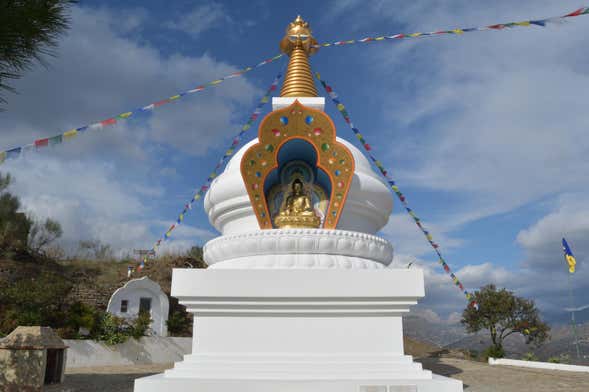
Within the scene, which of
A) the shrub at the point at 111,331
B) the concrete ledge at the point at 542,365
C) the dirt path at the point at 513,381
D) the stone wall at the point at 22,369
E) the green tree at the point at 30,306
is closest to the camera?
the stone wall at the point at 22,369

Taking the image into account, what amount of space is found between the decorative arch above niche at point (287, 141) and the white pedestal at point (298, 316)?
1.55 metres

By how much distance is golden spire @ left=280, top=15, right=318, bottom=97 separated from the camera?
324 inches

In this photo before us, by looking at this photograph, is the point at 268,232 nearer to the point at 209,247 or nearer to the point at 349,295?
the point at 209,247

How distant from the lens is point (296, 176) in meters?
6.59

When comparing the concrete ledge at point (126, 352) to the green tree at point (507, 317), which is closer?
the concrete ledge at point (126, 352)

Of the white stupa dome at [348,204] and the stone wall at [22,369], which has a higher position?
the white stupa dome at [348,204]

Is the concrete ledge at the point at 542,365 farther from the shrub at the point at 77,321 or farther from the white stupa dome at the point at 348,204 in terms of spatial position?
the shrub at the point at 77,321

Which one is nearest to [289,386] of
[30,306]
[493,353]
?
[30,306]

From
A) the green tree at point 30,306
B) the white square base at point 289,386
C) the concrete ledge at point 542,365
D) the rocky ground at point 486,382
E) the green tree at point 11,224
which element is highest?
the green tree at point 11,224

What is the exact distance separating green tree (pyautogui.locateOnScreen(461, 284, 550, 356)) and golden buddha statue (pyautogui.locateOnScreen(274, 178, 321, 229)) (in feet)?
62.5

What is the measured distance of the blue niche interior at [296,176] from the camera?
641 centimetres

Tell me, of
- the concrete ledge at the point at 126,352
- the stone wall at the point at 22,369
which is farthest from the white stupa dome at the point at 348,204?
the concrete ledge at the point at 126,352

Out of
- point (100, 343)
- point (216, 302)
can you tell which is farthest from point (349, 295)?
point (100, 343)

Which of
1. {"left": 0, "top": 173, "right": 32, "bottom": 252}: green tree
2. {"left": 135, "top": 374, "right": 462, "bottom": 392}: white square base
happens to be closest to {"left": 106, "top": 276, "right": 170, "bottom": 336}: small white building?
{"left": 0, "top": 173, "right": 32, "bottom": 252}: green tree
